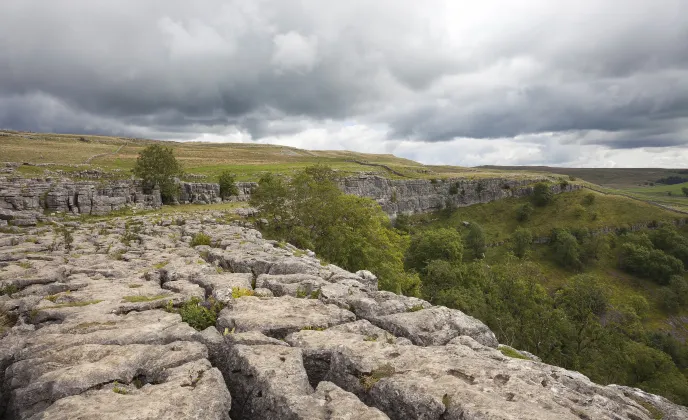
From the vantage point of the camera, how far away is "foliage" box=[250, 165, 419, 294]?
42.4 meters

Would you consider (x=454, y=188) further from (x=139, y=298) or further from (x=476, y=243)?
(x=139, y=298)

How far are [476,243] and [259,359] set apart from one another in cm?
11638

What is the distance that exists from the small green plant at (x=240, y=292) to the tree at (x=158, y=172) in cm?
5872

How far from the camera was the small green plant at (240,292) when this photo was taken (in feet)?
55.9

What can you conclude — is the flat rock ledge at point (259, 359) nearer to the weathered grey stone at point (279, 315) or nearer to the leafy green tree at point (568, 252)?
the weathered grey stone at point (279, 315)

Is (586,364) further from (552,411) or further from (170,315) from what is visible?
(170,315)

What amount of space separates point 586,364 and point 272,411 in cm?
5368

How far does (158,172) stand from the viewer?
68.2 meters

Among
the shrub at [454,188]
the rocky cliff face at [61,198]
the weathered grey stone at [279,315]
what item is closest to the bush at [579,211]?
the shrub at [454,188]

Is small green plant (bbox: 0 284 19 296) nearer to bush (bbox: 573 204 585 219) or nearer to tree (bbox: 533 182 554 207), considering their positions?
bush (bbox: 573 204 585 219)

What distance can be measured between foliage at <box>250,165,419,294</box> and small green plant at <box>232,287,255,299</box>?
24.1 metres

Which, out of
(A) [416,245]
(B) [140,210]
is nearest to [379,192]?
(A) [416,245]

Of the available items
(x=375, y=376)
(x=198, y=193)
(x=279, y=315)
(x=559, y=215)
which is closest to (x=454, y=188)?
(x=559, y=215)

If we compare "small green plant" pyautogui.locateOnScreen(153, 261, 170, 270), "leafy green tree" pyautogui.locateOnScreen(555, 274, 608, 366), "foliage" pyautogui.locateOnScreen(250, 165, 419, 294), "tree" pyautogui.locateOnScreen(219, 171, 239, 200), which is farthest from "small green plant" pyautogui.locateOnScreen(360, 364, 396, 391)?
"tree" pyautogui.locateOnScreen(219, 171, 239, 200)
